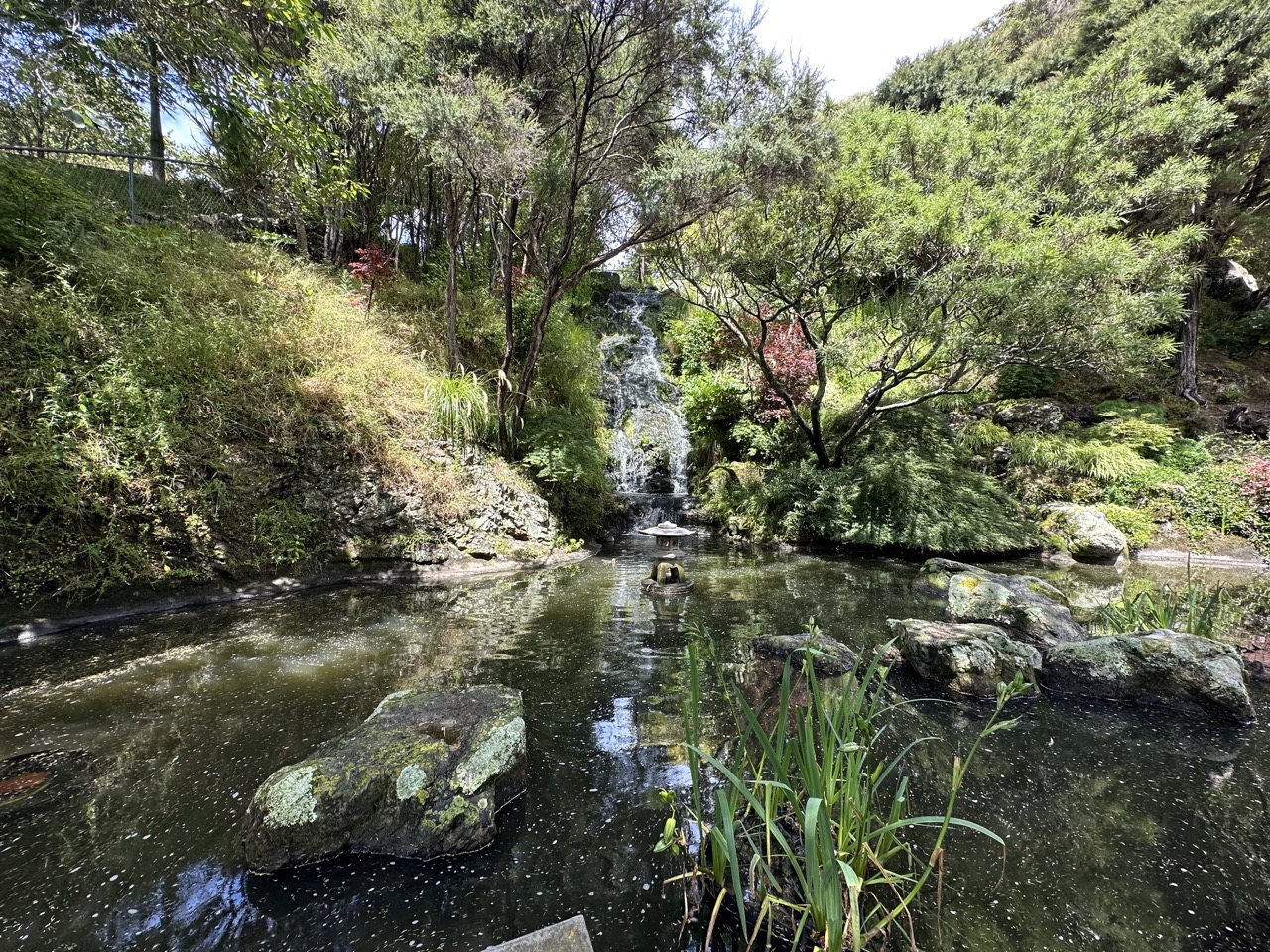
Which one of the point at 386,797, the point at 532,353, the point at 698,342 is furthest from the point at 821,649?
the point at 698,342

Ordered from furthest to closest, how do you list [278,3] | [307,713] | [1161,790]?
1. [278,3]
2. [307,713]
3. [1161,790]

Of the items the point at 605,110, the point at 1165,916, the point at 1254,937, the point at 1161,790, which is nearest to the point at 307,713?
the point at 1165,916

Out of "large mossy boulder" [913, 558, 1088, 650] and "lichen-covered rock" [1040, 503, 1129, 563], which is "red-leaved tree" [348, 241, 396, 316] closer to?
"large mossy boulder" [913, 558, 1088, 650]

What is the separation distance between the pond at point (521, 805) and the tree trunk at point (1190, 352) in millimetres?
12145

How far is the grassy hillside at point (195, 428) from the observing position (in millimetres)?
4914

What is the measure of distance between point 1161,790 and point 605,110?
34.6ft

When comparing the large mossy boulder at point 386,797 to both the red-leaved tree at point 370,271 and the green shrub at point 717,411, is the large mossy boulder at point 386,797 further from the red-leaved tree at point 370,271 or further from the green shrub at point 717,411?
the green shrub at point 717,411

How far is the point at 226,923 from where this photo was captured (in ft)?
6.44

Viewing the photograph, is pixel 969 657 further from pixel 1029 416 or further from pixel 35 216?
pixel 35 216

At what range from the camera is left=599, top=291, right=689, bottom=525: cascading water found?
39.3ft

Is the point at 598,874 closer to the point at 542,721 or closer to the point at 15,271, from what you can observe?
the point at 542,721

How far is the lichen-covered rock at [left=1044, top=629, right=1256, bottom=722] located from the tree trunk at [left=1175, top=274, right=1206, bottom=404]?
12140 millimetres

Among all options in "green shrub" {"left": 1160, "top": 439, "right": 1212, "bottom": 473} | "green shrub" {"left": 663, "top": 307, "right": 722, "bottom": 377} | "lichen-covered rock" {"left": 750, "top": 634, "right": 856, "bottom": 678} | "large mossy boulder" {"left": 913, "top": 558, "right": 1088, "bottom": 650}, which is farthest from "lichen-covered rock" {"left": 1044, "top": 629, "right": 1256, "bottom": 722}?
"green shrub" {"left": 663, "top": 307, "right": 722, "bottom": 377}

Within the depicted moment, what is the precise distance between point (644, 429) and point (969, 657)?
969cm
